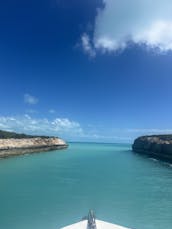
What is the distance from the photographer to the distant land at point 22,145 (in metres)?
73.5

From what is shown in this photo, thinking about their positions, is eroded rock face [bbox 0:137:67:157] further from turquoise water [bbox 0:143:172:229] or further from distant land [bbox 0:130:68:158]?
turquoise water [bbox 0:143:172:229]

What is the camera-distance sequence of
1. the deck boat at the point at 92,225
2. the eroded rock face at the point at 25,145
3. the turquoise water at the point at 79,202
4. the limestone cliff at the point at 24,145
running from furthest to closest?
the limestone cliff at the point at 24,145 → the eroded rock face at the point at 25,145 → the turquoise water at the point at 79,202 → the deck boat at the point at 92,225

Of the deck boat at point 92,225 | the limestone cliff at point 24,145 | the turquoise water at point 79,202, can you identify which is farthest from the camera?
the limestone cliff at point 24,145

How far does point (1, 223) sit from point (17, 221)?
3.44ft

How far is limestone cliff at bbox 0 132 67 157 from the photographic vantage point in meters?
73.4

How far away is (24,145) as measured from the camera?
87.4 meters

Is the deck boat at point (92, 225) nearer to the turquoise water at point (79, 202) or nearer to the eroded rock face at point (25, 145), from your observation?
the turquoise water at point (79, 202)

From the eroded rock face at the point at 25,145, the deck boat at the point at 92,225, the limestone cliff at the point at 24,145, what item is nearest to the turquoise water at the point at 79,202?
the deck boat at the point at 92,225

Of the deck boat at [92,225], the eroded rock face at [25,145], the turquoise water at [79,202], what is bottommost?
the turquoise water at [79,202]

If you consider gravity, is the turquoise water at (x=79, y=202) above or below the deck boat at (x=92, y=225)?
below

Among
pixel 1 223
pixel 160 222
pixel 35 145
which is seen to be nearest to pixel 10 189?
pixel 1 223

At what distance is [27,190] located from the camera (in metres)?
27.9

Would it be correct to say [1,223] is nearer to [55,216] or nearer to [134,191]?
[55,216]

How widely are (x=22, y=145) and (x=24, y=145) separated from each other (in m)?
1.48
